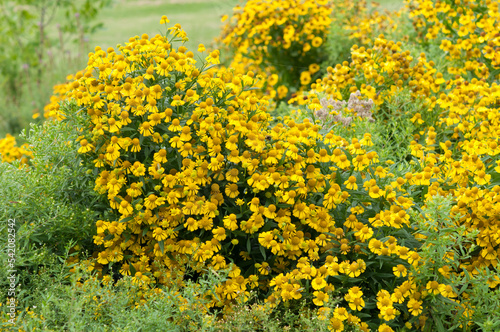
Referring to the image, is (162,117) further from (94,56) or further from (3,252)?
(3,252)

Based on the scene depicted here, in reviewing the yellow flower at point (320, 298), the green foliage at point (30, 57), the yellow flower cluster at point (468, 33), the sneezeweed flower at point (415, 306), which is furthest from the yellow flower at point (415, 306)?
the green foliage at point (30, 57)

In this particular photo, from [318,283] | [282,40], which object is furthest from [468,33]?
[318,283]

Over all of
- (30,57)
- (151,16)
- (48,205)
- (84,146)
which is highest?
(84,146)

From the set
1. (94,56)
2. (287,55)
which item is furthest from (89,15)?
(94,56)

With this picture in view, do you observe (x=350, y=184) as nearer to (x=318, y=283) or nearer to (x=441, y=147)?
(x=318, y=283)

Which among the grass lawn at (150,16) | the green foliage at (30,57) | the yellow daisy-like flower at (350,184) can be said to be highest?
the yellow daisy-like flower at (350,184)

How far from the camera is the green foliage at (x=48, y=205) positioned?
243 centimetres

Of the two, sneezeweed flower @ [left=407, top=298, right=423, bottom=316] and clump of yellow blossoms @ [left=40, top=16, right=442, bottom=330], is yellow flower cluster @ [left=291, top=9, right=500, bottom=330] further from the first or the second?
clump of yellow blossoms @ [left=40, top=16, right=442, bottom=330]

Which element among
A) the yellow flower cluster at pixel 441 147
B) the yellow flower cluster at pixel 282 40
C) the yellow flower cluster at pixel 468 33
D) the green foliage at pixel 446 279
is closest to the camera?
the green foliage at pixel 446 279

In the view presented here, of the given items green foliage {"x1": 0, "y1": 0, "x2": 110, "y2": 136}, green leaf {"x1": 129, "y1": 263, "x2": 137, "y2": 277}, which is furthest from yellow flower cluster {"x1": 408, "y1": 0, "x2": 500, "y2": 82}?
green foliage {"x1": 0, "y1": 0, "x2": 110, "y2": 136}

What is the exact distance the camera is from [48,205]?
8.39 ft

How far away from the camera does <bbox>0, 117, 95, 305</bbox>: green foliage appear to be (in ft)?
7.98

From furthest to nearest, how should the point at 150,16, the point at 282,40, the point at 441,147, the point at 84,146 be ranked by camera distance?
the point at 150,16
the point at 282,40
the point at 441,147
the point at 84,146

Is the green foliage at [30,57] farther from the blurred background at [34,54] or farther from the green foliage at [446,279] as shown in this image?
the green foliage at [446,279]
